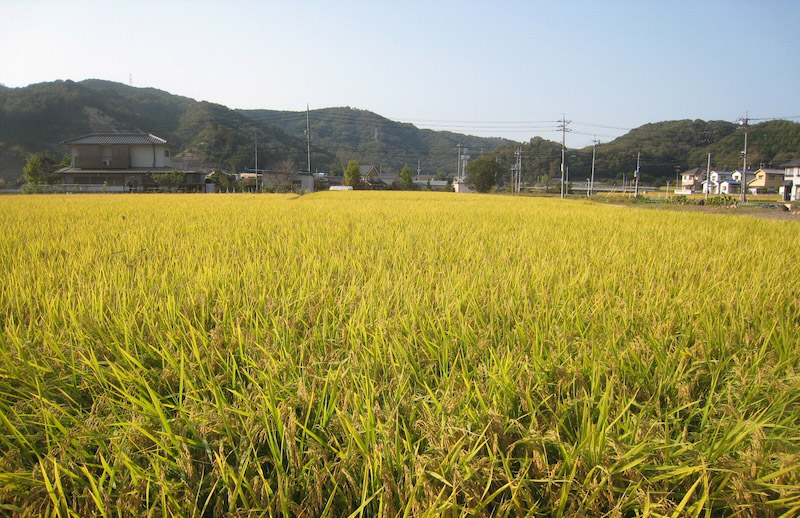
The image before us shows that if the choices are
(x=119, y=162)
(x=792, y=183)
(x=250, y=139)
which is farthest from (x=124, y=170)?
(x=792, y=183)

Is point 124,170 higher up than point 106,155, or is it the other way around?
point 106,155

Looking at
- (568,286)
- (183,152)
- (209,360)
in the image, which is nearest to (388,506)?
(209,360)

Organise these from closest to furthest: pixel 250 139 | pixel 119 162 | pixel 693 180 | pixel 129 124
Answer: pixel 119 162, pixel 129 124, pixel 250 139, pixel 693 180

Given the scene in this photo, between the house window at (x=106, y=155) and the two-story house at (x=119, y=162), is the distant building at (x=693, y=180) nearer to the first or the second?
the two-story house at (x=119, y=162)

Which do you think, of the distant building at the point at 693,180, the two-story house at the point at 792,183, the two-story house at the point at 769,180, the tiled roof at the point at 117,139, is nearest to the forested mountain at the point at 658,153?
the distant building at the point at 693,180

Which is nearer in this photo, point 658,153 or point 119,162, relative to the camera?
point 119,162

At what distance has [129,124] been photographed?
4941cm

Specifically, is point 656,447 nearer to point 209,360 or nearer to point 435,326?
point 435,326

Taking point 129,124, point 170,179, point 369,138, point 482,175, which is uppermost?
point 369,138

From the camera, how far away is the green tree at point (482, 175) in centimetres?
4969

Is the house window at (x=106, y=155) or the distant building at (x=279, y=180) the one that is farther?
the distant building at (x=279, y=180)

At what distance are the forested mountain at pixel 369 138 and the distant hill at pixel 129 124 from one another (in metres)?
17.4

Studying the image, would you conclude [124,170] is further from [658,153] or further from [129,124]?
[658,153]

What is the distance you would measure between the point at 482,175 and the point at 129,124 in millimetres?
41520
